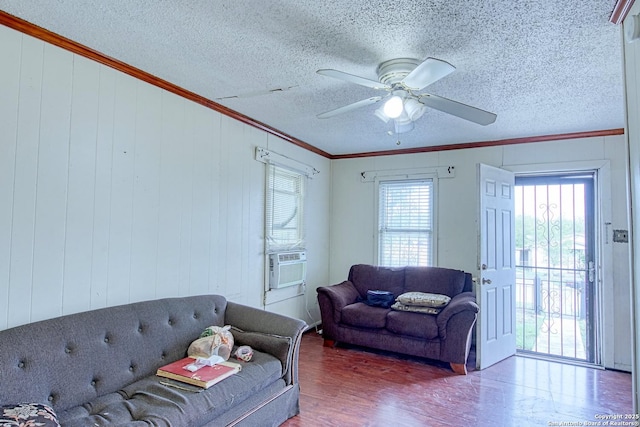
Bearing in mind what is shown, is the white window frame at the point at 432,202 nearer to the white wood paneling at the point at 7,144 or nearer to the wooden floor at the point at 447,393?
the wooden floor at the point at 447,393

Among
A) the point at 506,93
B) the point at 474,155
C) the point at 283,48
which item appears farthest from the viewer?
the point at 474,155

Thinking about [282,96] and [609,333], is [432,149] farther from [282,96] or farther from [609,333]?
[609,333]

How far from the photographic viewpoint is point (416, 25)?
6.53 feet

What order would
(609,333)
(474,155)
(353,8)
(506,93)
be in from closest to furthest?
(353,8) → (506,93) → (609,333) → (474,155)

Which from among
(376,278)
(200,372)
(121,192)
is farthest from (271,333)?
(376,278)

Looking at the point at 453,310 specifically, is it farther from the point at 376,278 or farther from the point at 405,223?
the point at 405,223

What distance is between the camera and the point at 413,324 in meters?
3.77

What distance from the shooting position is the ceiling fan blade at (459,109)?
2.38 m

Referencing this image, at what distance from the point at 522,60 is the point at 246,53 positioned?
1.75m

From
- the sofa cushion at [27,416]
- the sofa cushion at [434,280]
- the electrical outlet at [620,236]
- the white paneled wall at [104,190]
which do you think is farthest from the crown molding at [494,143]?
the sofa cushion at [27,416]

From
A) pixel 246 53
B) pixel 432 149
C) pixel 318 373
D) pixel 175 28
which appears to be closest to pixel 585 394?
pixel 318 373

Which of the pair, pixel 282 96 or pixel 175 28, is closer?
pixel 175 28

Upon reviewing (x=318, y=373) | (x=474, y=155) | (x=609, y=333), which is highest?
(x=474, y=155)

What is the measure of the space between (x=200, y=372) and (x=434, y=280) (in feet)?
9.65
